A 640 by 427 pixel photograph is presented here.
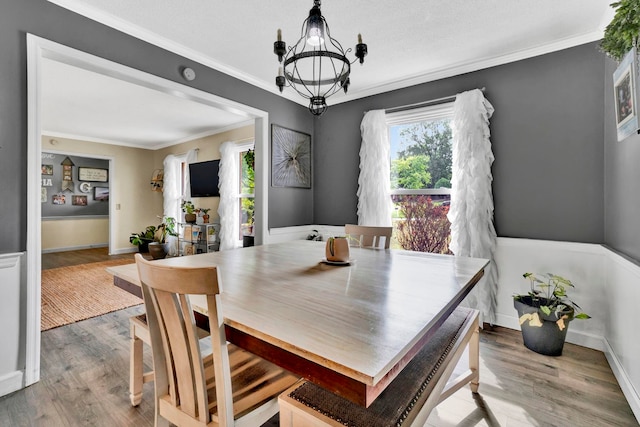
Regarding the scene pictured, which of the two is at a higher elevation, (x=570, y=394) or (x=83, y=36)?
(x=83, y=36)

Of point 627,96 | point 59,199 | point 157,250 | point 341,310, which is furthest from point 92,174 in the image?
point 627,96

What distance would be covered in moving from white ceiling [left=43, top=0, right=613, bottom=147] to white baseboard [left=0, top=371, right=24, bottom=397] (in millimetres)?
2385

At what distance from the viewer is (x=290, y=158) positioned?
3.75 meters

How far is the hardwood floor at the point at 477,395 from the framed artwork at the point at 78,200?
584cm

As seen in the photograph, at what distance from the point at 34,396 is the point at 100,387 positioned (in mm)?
333

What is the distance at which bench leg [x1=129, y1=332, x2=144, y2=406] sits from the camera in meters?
1.59

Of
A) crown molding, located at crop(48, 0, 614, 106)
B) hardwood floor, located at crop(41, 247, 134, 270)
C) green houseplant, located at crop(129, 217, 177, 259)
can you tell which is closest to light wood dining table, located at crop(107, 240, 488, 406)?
crown molding, located at crop(48, 0, 614, 106)

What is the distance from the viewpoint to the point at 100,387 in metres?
1.83

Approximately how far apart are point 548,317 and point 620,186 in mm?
1027

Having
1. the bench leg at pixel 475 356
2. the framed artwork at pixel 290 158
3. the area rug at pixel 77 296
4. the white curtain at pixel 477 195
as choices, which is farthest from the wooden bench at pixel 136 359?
the white curtain at pixel 477 195

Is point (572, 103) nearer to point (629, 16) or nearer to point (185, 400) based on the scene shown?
point (629, 16)

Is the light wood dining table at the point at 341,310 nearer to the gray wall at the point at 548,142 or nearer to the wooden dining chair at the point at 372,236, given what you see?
the wooden dining chair at the point at 372,236

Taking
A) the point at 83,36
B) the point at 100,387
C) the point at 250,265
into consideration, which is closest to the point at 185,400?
the point at 250,265

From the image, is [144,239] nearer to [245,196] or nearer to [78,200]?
[78,200]
